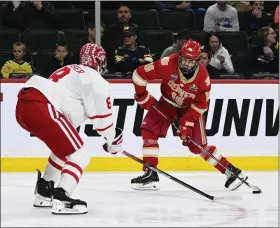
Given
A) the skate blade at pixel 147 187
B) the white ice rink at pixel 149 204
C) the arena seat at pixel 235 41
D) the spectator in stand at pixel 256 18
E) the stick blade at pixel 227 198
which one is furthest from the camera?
the spectator in stand at pixel 256 18

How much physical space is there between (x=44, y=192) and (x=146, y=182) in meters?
1.35

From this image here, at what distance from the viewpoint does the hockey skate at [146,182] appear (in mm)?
7648

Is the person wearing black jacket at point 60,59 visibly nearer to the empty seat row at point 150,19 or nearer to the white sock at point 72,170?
the empty seat row at point 150,19

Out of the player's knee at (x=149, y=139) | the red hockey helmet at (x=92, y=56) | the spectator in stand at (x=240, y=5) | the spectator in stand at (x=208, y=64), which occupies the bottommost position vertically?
the player's knee at (x=149, y=139)

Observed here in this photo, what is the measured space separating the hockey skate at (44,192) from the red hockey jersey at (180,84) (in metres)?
1.46

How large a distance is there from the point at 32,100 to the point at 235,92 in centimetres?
293

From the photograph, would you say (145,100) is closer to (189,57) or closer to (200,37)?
(189,57)

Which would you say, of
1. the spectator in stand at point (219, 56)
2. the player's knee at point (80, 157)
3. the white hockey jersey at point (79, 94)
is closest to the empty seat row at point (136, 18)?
the spectator in stand at point (219, 56)

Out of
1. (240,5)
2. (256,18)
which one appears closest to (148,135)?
(256,18)

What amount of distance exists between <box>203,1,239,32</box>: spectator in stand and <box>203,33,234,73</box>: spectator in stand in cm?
37

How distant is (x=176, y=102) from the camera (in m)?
7.70

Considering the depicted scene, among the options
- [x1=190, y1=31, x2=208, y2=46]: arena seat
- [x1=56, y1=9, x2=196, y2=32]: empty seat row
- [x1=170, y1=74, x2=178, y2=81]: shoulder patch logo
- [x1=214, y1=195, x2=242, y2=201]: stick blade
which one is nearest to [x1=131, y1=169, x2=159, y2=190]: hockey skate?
[x1=214, y1=195, x2=242, y2=201]: stick blade

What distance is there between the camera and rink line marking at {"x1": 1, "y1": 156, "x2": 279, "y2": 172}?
8445 millimetres

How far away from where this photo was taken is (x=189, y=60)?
24.4ft
